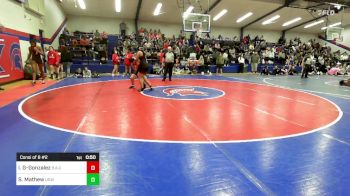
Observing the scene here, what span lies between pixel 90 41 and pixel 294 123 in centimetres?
1669

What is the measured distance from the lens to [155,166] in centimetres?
306

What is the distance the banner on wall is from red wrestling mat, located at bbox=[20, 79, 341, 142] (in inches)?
146

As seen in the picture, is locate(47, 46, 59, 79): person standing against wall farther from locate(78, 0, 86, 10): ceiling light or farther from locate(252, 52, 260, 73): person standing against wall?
locate(252, 52, 260, 73): person standing against wall

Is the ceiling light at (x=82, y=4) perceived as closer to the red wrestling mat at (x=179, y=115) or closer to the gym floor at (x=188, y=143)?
the red wrestling mat at (x=179, y=115)

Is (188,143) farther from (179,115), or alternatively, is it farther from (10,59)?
(10,59)

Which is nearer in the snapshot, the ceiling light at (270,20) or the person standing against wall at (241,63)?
the person standing against wall at (241,63)

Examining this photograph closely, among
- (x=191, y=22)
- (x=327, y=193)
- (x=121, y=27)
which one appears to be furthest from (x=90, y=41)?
(x=327, y=193)

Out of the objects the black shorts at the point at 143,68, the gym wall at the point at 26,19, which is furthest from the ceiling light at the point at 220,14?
the black shorts at the point at 143,68

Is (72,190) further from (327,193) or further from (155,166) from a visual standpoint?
(327,193)

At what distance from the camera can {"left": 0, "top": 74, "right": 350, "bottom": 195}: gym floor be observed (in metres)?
2.67
